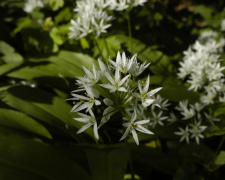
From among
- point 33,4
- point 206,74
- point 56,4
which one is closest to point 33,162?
point 206,74

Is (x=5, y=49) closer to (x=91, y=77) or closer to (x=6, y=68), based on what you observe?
(x=6, y=68)

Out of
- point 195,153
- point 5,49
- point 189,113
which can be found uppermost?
point 5,49

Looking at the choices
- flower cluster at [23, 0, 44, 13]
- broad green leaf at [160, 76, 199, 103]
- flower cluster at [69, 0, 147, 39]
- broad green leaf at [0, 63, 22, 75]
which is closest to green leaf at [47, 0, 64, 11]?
flower cluster at [23, 0, 44, 13]

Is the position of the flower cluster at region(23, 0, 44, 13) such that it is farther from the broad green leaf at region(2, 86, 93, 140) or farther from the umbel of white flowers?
the umbel of white flowers

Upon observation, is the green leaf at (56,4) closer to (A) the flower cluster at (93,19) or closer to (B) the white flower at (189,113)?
(A) the flower cluster at (93,19)

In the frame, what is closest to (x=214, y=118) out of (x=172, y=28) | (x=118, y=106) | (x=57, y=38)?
(x=118, y=106)

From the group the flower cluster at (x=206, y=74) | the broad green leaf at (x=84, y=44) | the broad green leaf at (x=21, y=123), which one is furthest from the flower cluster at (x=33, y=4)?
the flower cluster at (x=206, y=74)

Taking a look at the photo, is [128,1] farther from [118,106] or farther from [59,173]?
[59,173]
